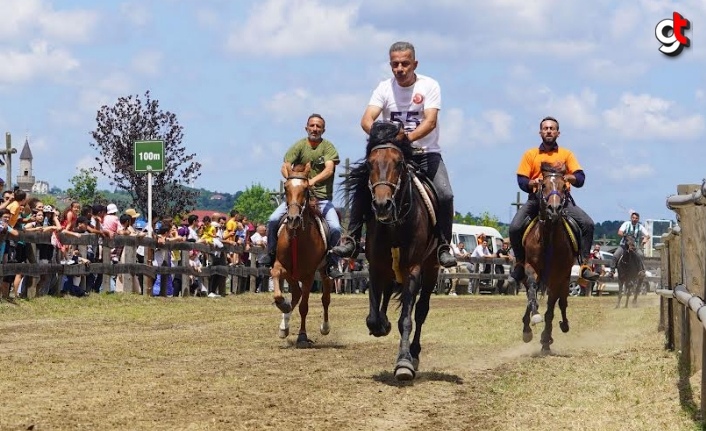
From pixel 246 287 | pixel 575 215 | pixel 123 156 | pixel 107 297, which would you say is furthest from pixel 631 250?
pixel 123 156

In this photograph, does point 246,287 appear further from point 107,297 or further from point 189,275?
point 107,297

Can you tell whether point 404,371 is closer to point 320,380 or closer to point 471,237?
point 320,380

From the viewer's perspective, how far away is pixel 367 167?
421 inches

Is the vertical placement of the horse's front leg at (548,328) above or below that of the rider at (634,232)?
below

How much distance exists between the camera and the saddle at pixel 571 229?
49.3ft

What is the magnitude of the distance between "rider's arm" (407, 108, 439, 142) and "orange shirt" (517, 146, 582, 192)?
405cm

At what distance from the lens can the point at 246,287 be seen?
3266cm

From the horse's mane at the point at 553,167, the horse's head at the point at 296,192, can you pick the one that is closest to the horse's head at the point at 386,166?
the horse's head at the point at 296,192

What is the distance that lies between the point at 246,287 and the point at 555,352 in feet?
62.1

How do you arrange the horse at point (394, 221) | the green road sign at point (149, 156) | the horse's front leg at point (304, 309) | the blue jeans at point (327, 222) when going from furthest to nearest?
the green road sign at point (149, 156) < the blue jeans at point (327, 222) < the horse's front leg at point (304, 309) < the horse at point (394, 221)

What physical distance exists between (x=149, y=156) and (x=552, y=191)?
59.8 feet

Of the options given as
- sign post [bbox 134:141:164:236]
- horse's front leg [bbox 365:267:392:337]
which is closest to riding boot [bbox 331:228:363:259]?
horse's front leg [bbox 365:267:392:337]

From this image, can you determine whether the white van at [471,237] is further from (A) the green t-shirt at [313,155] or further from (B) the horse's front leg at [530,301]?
(A) the green t-shirt at [313,155]

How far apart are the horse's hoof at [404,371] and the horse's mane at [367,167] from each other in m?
1.55
